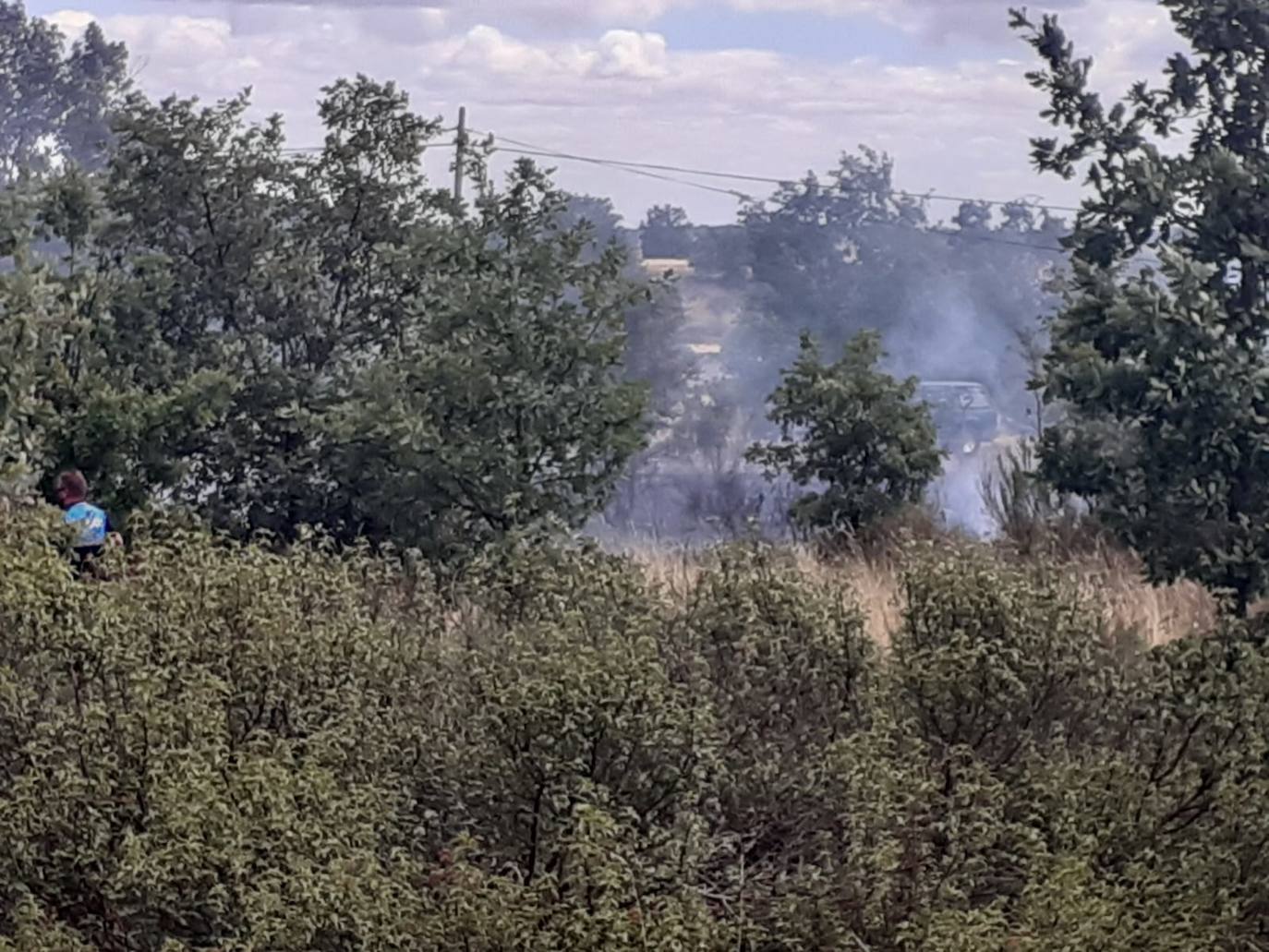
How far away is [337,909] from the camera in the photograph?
15.6ft

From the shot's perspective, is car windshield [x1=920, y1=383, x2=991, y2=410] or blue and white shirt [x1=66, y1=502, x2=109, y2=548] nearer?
blue and white shirt [x1=66, y1=502, x2=109, y2=548]

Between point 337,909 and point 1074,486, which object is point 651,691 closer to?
point 337,909

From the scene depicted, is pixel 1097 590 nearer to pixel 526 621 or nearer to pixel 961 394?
pixel 526 621

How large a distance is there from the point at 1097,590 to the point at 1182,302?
1.73 m

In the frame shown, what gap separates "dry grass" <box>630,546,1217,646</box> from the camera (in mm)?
8031

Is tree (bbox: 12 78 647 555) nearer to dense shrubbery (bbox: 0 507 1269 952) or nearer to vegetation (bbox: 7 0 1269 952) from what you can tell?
vegetation (bbox: 7 0 1269 952)

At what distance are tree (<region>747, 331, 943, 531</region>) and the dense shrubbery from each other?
24.4ft

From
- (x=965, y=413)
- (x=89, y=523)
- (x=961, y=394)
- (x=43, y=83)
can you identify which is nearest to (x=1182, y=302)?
(x=89, y=523)

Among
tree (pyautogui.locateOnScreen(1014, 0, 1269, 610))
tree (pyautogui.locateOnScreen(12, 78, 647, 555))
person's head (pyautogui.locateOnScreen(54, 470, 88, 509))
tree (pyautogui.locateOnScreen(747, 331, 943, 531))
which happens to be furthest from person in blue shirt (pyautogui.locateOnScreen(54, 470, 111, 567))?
tree (pyautogui.locateOnScreen(747, 331, 943, 531))

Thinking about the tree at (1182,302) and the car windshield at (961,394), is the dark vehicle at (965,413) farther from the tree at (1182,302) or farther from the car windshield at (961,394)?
the tree at (1182,302)

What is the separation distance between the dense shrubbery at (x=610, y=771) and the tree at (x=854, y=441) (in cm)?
743

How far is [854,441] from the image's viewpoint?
46.7ft

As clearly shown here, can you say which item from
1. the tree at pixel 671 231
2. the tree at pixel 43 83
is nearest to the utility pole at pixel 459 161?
the tree at pixel 671 231

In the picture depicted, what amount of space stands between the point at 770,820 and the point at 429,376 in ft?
15.5
